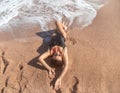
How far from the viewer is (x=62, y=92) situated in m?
6.07

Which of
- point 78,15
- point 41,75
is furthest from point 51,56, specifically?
point 78,15

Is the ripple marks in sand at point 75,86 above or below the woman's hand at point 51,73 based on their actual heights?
below

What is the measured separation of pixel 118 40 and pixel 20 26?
7.99 feet

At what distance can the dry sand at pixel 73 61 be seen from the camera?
6137 millimetres

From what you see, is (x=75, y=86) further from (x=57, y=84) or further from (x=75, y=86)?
(x=57, y=84)

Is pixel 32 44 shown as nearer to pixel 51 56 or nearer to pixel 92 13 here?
pixel 51 56

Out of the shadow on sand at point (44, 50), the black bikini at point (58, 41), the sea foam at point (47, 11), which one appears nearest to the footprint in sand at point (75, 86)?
the shadow on sand at point (44, 50)

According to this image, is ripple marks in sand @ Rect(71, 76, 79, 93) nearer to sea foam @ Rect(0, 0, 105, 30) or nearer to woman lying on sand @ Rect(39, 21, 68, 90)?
woman lying on sand @ Rect(39, 21, 68, 90)

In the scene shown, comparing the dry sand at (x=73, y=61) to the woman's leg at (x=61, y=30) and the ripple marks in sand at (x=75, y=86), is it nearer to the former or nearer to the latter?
the ripple marks in sand at (x=75, y=86)

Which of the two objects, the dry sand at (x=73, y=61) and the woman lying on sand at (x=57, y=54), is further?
the woman lying on sand at (x=57, y=54)

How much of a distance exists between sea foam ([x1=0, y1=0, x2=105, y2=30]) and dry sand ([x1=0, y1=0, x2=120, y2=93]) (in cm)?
51

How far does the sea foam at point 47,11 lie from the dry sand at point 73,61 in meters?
0.51

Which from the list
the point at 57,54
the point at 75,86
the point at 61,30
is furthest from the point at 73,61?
the point at 61,30

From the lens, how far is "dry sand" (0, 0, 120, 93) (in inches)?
242
